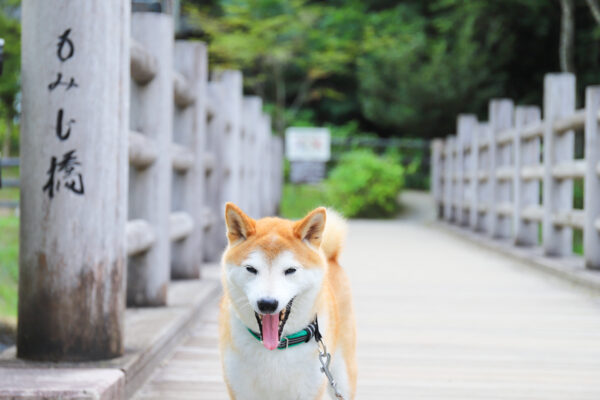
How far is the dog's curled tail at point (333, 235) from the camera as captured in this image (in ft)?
7.60

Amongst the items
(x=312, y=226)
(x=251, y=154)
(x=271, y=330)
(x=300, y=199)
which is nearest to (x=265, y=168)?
(x=251, y=154)

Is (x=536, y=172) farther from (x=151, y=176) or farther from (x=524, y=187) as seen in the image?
(x=151, y=176)

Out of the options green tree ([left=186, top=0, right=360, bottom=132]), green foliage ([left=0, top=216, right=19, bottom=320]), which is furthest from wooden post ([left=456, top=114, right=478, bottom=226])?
green tree ([left=186, top=0, right=360, bottom=132])

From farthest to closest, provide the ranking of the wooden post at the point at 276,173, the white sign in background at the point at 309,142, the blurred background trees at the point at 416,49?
1. the blurred background trees at the point at 416,49
2. the white sign in background at the point at 309,142
3. the wooden post at the point at 276,173

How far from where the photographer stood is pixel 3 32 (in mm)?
16094

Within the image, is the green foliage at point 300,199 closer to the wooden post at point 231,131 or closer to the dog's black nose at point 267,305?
the wooden post at point 231,131

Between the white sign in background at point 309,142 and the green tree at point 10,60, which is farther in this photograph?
the white sign in background at point 309,142

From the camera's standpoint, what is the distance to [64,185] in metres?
2.49

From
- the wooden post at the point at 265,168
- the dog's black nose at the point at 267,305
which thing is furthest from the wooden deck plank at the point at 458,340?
the wooden post at the point at 265,168

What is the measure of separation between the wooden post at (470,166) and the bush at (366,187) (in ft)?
11.6

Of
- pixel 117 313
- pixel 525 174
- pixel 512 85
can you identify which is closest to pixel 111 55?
pixel 117 313

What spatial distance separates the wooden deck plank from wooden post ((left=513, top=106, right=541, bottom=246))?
3.32ft

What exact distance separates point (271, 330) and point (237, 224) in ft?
1.02

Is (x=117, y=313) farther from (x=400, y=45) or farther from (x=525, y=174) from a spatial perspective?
(x=400, y=45)
